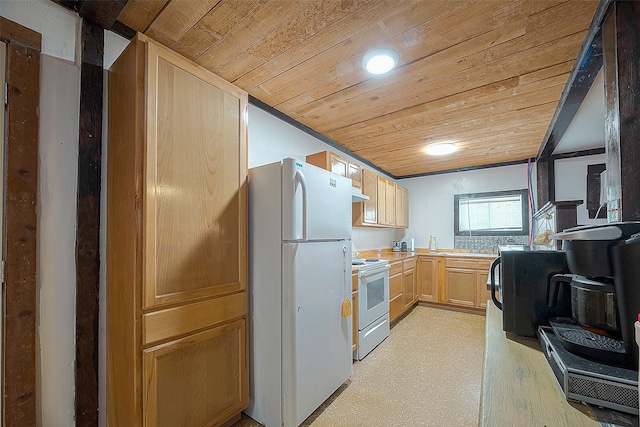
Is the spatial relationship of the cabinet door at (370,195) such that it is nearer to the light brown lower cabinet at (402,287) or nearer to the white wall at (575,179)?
the light brown lower cabinet at (402,287)

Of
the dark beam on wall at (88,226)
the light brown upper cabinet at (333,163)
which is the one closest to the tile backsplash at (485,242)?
the light brown upper cabinet at (333,163)

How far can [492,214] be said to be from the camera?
177 inches

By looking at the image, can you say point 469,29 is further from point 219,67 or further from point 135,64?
point 135,64

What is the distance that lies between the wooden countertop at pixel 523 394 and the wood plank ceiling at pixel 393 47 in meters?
1.57

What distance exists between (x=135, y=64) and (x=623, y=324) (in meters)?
2.01

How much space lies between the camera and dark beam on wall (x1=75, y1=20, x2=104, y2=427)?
4.53ft

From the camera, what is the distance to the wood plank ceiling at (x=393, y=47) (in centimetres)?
139

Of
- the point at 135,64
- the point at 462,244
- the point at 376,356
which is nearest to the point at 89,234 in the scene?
the point at 135,64

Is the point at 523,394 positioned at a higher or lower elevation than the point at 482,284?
higher

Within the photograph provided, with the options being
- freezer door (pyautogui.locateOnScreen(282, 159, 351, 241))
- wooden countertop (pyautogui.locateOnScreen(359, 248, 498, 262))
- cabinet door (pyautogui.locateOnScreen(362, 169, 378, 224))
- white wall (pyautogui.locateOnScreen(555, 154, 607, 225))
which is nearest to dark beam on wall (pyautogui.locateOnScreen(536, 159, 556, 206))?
white wall (pyautogui.locateOnScreen(555, 154, 607, 225))

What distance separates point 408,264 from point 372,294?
1.47 metres

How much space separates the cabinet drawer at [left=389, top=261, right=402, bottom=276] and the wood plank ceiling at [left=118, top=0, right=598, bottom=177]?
1.72 metres

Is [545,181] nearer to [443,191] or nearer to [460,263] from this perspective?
[443,191]

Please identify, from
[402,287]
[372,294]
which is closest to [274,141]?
[372,294]
